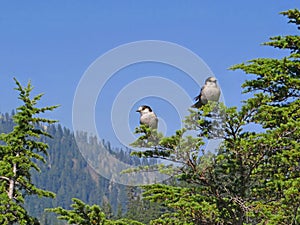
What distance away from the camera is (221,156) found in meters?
13.6

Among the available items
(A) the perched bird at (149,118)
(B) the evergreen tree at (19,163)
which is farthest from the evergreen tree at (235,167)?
(B) the evergreen tree at (19,163)

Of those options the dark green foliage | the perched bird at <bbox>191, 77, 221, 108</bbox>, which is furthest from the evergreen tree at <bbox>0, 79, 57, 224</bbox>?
the perched bird at <bbox>191, 77, 221, 108</bbox>

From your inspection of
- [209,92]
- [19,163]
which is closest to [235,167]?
[209,92]

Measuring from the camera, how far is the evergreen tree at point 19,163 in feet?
61.3

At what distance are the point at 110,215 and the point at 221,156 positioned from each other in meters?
109

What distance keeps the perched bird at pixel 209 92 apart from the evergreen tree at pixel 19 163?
7.08 meters

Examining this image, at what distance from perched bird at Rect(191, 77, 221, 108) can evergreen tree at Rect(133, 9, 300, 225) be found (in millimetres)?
989

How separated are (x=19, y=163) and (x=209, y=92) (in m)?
7.80

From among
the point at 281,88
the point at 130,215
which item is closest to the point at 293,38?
the point at 281,88

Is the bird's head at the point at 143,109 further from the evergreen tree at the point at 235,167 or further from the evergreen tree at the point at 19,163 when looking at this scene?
the evergreen tree at the point at 19,163

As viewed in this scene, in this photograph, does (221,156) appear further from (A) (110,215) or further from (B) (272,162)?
(A) (110,215)

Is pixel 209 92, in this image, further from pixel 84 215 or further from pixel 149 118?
pixel 84 215

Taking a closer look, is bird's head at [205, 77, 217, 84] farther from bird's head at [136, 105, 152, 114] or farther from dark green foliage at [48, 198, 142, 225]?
dark green foliage at [48, 198, 142, 225]

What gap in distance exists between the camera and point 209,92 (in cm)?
1387
